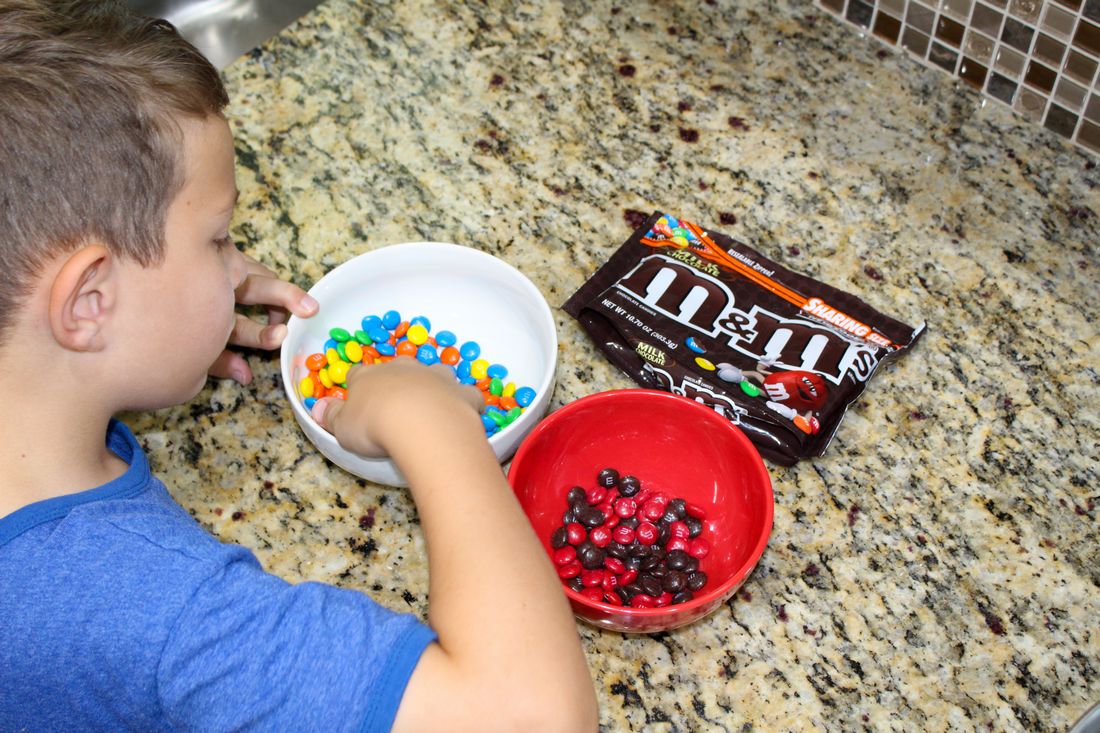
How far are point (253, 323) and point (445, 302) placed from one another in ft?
0.75

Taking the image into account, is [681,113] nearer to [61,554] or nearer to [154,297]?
[154,297]

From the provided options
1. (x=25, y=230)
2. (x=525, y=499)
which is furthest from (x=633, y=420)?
(x=25, y=230)

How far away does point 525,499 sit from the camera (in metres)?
1.06

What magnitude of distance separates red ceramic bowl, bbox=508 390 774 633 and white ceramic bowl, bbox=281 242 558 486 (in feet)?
0.27

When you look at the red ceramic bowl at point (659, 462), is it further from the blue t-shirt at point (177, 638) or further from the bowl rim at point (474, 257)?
the blue t-shirt at point (177, 638)

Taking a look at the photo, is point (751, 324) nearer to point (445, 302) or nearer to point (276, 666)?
point (445, 302)

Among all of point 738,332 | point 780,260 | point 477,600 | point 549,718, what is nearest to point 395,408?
point 477,600

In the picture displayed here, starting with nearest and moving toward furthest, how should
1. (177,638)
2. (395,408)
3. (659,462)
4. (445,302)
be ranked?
(177,638) → (395,408) → (659,462) → (445,302)

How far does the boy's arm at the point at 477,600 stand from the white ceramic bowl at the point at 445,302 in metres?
0.23

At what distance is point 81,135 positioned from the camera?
31.5 inches

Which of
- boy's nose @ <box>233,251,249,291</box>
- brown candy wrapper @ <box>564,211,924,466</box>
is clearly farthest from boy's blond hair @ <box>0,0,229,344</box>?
brown candy wrapper @ <box>564,211,924,466</box>

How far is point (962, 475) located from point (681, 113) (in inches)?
25.2

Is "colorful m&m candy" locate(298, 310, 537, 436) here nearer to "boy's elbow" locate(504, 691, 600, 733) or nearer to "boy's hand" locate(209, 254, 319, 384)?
"boy's hand" locate(209, 254, 319, 384)

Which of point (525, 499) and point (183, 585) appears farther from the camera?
point (525, 499)
